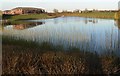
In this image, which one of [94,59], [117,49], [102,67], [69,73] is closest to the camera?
[69,73]

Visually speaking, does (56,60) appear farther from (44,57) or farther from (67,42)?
(67,42)

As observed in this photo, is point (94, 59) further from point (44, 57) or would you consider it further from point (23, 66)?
point (23, 66)

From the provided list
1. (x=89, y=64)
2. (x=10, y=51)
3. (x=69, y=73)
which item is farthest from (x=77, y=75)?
(x=10, y=51)

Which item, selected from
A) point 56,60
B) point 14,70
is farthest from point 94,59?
point 14,70

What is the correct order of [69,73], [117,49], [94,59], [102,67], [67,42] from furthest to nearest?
[67,42], [117,49], [94,59], [102,67], [69,73]

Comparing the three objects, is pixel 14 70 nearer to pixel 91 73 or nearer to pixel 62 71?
pixel 62 71

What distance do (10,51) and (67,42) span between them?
2.85 meters

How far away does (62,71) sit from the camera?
5875 mm

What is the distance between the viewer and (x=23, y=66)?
20.3ft

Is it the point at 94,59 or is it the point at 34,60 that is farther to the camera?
the point at 94,59

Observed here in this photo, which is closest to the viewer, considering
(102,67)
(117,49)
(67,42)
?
(102,67)

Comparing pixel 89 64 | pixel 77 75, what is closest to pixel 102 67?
pixel 89 64

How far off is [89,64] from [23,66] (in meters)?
1.71

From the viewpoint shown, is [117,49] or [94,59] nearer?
[94,59]
